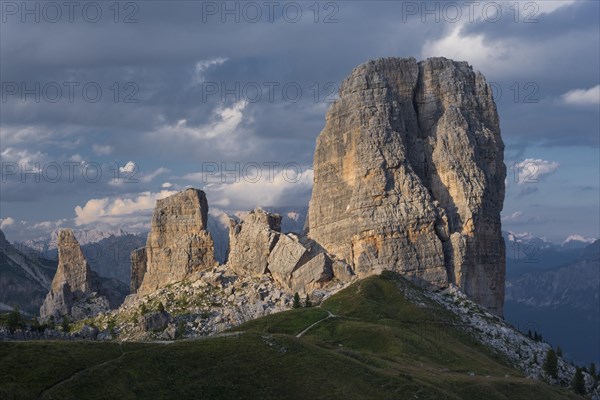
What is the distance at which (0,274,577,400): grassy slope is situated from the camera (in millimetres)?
116750

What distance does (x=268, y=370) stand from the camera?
12850 cm

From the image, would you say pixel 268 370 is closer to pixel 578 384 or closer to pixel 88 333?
pixel 578 384

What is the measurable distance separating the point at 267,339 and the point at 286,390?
17.6m

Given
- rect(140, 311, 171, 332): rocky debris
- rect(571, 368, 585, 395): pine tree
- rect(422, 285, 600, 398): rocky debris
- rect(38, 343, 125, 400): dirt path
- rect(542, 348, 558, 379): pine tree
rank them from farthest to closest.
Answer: rect(140, 311, 171, 332): rocky debris → rect(422, 285, 600, 398): rocky debris → rect(542, 348, 558, 379): pine tree → rect(571, 368, 585, 395): pine tree → rect(38, 343, 125, 400): dirt path

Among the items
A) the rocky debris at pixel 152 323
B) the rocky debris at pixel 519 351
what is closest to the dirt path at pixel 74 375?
the rocky debris at pixel 152 323

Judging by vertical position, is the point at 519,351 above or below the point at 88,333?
below

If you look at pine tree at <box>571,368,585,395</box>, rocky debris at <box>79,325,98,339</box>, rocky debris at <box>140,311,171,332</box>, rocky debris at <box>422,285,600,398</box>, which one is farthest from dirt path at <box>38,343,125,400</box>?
pine tree at <box>571,368,585,395</box>

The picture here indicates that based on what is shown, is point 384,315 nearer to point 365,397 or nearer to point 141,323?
point 141,323

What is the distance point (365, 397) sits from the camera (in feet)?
411

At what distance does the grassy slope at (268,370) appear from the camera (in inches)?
4596

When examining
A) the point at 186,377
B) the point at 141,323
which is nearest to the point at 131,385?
the point at 186,377

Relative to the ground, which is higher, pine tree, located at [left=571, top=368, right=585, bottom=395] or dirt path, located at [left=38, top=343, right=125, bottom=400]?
dirt path, located at [left=38, top=343, right=125, bottom=400]

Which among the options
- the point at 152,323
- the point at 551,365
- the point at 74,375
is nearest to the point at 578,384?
the point at 551,365

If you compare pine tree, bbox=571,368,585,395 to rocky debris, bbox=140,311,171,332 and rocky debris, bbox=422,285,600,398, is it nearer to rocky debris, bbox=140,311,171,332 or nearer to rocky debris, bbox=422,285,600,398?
rocky debris, bbox=422,285,600,398
